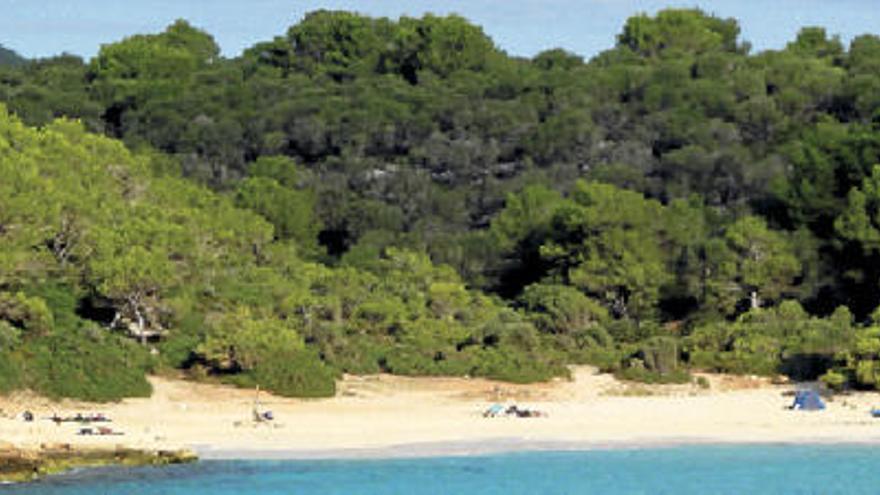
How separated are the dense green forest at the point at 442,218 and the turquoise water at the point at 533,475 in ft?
24.9

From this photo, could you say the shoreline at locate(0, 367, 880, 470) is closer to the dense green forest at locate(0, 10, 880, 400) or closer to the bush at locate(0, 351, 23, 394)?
the bush at locate(0, 351, 23, 394)

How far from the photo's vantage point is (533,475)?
33.8 meters

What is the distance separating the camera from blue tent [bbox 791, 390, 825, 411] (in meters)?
40.6

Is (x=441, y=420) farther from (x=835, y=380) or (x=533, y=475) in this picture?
(x=835, y=380)

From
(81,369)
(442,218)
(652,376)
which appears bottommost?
(81,369)

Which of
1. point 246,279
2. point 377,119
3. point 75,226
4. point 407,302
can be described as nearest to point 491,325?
point 407,302

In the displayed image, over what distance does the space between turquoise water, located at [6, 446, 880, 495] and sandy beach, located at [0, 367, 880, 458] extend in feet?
3.56

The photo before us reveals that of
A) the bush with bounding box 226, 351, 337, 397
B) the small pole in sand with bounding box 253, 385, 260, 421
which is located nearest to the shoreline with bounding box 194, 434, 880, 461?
the small pole in sand with bounding box 253, 385, 260, 421

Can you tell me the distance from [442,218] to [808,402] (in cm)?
2757

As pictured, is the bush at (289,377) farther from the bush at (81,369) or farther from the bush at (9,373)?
the bush at (9,373)

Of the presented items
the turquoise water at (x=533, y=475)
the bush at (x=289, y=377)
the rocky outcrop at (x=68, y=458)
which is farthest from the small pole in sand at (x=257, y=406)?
the turquoise water at (x=533, y=475)

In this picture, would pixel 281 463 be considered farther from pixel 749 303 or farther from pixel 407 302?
pixel 749 303

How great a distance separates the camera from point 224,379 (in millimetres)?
43219

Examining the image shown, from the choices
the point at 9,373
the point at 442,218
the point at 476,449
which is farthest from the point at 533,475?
the point at 442,218
